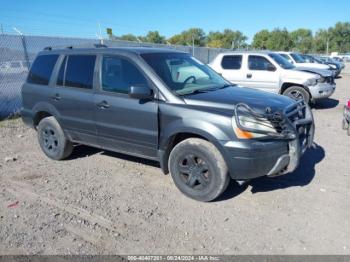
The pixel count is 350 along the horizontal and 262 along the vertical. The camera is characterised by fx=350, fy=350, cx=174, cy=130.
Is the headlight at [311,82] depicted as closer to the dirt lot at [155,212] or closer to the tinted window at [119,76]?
the dirt lot at [155,212]

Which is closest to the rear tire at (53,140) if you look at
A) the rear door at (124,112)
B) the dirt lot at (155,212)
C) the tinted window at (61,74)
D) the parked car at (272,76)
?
the dirt lot at (155,212)

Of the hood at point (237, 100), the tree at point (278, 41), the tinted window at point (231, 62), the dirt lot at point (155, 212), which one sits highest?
the tree at point (278, 41)

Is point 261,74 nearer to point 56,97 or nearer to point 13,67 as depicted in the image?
point 56,97

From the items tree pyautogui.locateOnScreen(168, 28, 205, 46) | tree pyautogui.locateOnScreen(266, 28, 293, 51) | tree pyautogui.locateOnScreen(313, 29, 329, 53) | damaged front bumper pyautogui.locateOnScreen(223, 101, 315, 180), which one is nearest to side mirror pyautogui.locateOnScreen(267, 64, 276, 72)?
damaged front bumper pyautogui.locateOnScreen(223, 101, 315, 180)

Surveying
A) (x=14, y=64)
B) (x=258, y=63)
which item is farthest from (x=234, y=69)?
(x=14, y=64)

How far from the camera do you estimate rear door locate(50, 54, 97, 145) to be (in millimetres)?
5262

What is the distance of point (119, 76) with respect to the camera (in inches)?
196

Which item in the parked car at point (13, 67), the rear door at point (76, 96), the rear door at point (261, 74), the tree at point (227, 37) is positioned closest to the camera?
the rear door at point (76, 96)

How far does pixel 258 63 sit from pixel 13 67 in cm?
752

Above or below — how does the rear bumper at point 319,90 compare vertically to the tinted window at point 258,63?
below

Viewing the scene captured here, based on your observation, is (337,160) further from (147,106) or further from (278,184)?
(147,106)

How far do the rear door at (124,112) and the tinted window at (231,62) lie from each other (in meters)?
7.26

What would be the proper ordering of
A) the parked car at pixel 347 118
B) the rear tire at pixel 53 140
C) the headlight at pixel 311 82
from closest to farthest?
the rear tire at pixel 53 140, the parked car at pixel 347 118, the headlight at pixel 311 82

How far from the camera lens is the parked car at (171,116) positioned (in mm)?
4000
